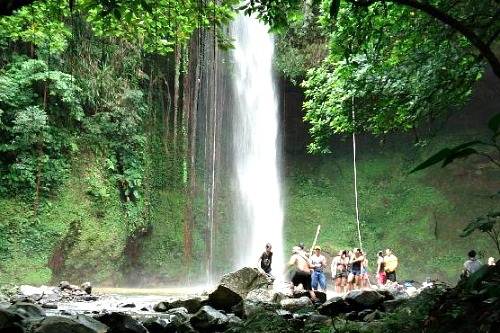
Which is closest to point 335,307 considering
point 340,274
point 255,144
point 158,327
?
point 158,327

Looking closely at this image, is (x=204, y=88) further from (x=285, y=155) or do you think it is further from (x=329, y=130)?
(x=329, y=130)

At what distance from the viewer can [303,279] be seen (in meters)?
9.10

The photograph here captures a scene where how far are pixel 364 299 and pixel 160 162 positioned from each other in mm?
12845

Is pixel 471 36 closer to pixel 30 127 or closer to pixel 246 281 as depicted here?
pixel 246 281

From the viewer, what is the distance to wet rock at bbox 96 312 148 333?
4.86 metres

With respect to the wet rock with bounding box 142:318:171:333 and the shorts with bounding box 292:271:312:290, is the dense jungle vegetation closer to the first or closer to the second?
the shorts with bounding box 292:271:312:290

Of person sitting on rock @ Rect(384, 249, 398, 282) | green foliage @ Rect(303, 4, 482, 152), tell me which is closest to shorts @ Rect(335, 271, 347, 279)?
person sitting on rock @ Rect(384, 249, 398, 282)

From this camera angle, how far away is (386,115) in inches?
315

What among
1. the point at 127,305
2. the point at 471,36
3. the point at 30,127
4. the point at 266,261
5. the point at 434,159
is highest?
the point at 30,127

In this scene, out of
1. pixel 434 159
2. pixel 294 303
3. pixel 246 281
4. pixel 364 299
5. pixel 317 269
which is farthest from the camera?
pixel 317 269

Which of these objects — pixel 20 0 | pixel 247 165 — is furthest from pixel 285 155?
pixel 20 0

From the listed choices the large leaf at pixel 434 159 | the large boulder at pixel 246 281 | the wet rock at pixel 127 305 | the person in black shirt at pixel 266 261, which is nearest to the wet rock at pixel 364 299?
the large boulder at pixel 246 281

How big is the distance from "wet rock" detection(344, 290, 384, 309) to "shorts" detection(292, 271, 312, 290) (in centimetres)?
237

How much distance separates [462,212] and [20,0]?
17.7m
